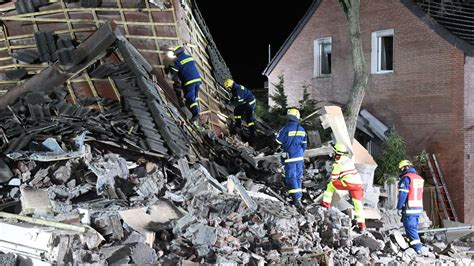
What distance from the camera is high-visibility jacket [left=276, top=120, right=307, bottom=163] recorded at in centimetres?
872

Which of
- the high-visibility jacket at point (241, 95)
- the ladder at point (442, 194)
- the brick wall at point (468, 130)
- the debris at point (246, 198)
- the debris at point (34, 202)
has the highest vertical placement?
the debris at point (34, 202)

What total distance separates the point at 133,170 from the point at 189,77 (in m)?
3.00

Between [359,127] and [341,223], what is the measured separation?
9.14 meters

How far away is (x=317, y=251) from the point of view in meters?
6.92

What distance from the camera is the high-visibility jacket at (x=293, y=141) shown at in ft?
28.6

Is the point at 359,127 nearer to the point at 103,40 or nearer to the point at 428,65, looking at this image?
the point at 428,65

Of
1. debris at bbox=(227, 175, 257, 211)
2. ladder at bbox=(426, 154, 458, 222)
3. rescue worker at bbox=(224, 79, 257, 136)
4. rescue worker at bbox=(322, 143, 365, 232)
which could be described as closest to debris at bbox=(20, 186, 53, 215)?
debris at bbox=(227, 175, 257, 211)

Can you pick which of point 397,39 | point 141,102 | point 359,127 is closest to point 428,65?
point 397,39

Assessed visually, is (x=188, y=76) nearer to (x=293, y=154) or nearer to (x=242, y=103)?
(x=242, y=103)

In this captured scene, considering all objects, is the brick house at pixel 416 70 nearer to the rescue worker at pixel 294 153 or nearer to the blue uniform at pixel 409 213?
the blue uniform at pixel 409 213

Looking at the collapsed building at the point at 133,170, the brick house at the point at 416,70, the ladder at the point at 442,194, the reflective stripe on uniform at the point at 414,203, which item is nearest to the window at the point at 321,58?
the brick house at the point at 416,70

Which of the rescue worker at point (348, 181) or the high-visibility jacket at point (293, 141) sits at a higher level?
the high-visibility jacket at point (293, 141)

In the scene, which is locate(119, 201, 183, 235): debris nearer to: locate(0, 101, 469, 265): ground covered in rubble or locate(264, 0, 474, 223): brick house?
locate(0, 101, 469, 265): ground covered in rubble

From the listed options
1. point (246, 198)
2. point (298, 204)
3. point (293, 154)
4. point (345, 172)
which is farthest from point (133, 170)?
point (345, 172)
